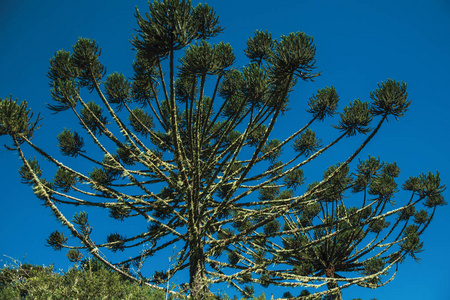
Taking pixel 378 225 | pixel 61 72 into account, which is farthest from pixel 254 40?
pixel 378 225

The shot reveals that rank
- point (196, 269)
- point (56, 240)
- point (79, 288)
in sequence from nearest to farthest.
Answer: point (79, 288)
point (196, 269)
point (56, 240)

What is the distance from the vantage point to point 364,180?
9.48 metres

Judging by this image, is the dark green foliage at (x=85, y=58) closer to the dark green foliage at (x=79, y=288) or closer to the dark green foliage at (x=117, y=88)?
the dark green foliage at (x=117, y=88)

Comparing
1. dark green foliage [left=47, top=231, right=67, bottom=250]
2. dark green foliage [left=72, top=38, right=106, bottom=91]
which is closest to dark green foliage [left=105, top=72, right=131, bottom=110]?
dark green foliage [left=72, top=38, right=106, bottom=91]

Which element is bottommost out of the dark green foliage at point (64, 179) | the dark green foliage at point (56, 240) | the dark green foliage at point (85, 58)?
the dark green foliage at point (56, 240)

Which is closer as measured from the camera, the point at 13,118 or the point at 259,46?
the point at 13,118

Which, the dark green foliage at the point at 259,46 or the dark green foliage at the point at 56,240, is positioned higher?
the dark green foliage at the point at 259,46

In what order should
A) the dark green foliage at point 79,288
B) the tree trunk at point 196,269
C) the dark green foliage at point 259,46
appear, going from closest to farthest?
the dark green foliage at point 79,288 < the tree trunk at point 196,269 < the dark green foliage at point 259,46

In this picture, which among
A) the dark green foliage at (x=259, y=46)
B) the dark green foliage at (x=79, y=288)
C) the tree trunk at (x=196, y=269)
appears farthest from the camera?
the dark green foliage at (x=259, y=46)

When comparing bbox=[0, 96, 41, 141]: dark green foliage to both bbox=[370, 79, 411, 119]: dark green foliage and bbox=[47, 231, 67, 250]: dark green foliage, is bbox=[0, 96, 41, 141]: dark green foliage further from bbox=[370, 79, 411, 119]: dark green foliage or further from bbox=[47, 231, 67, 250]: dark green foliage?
bbox=[370, 79, 411, 119]: dark green foliage

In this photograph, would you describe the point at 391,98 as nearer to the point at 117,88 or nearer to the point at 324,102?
the point at 324,102

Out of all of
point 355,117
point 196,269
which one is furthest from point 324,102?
point 196,269

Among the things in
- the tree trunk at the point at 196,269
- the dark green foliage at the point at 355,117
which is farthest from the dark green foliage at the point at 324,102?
the tree trunk at the point at 196,269

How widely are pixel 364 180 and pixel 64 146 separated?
8836 millimetres
